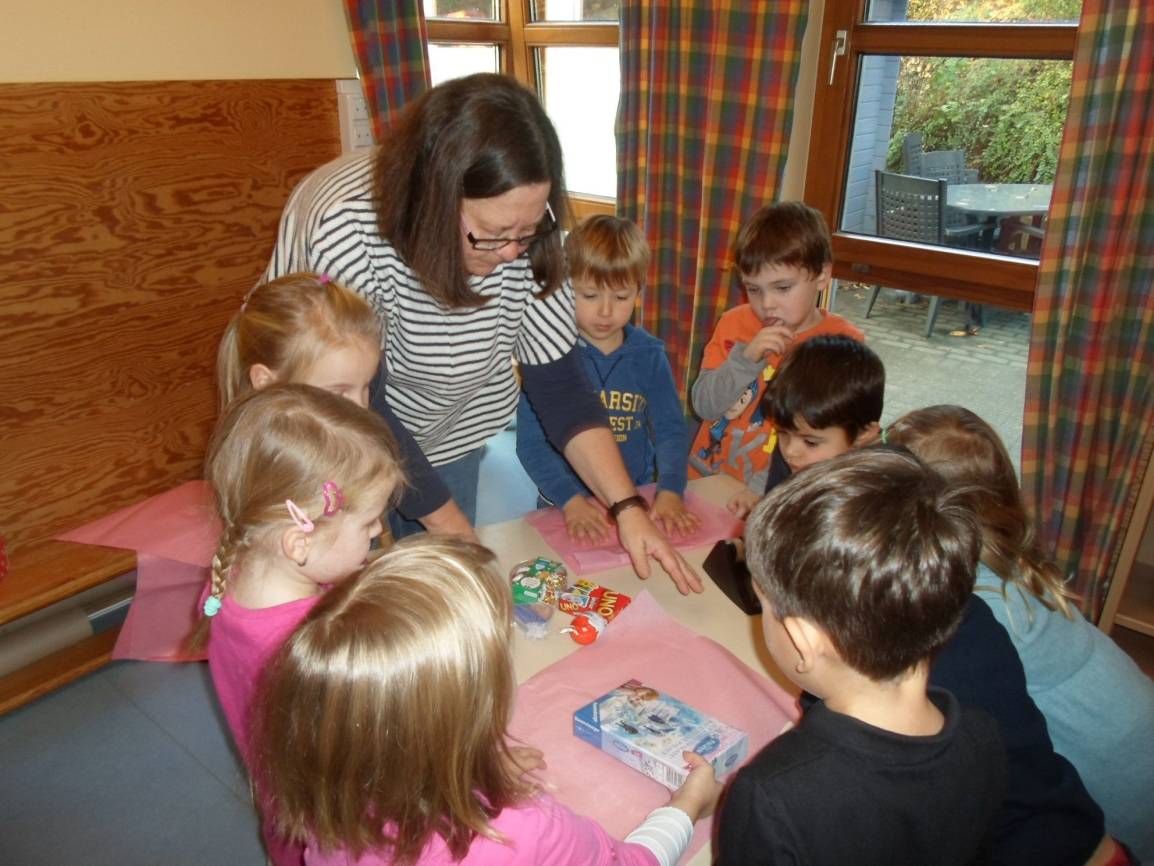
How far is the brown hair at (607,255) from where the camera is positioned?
2070 millimetres

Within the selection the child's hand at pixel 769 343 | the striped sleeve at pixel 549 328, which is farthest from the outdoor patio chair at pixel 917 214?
the striped sleeve at pixel 549 328

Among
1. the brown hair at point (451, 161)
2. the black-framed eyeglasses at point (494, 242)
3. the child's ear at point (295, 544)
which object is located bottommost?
the child's ear at point (295, 544)

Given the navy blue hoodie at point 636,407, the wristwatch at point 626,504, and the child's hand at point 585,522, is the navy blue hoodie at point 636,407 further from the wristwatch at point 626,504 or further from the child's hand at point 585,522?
the wristwatch at point 626,504

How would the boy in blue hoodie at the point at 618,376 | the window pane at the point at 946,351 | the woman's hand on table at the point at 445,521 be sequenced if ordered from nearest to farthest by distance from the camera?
the woman's hand on table at the point at 445,521
the boy in blue hoodie at the point at 618,376
the window pane at the point at 946,351

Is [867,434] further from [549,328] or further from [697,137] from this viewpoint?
[697,137]

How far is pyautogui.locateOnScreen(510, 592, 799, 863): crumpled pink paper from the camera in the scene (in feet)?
3.59

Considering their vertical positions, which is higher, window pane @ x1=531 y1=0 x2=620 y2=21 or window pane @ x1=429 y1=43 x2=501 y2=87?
window pane @ x1=531 y1=0 x2=620 y2=21

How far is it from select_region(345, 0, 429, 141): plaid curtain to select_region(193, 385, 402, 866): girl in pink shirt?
2.07 m

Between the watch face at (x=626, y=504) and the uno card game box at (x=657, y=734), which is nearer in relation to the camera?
the uno card game box at (x=657, y=734)

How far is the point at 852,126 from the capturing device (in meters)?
2.95

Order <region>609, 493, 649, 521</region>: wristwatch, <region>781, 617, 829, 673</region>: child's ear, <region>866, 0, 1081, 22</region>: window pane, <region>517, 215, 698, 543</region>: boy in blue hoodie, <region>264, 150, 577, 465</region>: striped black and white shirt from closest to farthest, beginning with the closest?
1. <region>781, 617, 829, 673</region>: child's ear
2. <region>264, 150, 577, 465</region>: striped black and white shirt
3. <region>609, 493, 649, 521</region>: wristwatch
4. <region>517, 215, 698, 543</region>: boy in blue hoodie
5. <region>866, 0, 1081, 22</region>: window pane

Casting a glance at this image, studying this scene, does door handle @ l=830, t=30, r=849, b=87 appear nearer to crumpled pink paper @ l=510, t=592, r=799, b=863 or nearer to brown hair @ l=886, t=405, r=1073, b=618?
brown hair @ l=886, t=405, r=1073, b=618

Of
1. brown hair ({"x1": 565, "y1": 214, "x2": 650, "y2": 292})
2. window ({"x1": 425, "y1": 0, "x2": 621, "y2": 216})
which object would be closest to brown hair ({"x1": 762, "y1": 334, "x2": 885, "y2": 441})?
brown hair ({"x1": 565, "y1": 214, "x2": 650, "y2": 292})

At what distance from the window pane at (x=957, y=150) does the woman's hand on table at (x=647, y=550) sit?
1828mm
